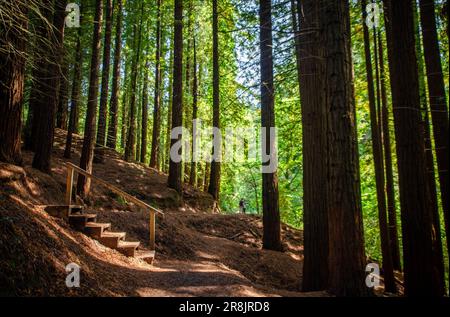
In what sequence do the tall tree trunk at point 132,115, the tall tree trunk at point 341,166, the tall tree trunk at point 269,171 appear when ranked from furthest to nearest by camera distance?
the tall tree trunk at point 132,115 → the tall tree trunk at point 269,171 → the tall tree trunk at point 341,166

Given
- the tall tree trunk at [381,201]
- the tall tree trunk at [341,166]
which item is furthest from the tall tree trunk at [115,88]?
the tall tree trunk at [341,166]

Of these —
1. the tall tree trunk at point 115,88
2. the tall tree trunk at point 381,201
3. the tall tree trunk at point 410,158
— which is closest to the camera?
the tall tree trunk at point 410,158

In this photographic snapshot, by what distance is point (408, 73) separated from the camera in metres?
6.70

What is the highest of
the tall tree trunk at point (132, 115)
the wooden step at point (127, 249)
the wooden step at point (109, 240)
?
the tall tree trunk at point (132, 115)

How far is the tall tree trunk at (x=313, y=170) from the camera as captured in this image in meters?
6.74

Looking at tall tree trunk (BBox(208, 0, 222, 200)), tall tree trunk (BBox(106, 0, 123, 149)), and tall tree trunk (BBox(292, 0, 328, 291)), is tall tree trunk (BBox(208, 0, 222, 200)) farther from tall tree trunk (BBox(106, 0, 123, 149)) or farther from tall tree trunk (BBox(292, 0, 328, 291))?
tall tree trunk (BBox(292, 0, 328, 291))

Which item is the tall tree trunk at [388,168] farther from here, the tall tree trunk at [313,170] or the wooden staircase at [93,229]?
the wooden staircase at [93,229]

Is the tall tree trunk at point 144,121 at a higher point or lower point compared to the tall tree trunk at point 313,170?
higher

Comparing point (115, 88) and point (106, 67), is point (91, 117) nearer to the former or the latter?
point (106, 67)

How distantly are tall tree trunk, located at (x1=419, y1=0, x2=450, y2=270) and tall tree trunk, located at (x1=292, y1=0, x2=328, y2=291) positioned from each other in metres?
3.01

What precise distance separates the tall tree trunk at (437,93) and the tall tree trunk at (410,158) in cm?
142

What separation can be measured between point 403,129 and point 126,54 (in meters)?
20.9

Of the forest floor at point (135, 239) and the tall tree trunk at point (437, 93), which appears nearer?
the forest floor at point (135, 239)

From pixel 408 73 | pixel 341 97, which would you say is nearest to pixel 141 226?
pixel 341 97
